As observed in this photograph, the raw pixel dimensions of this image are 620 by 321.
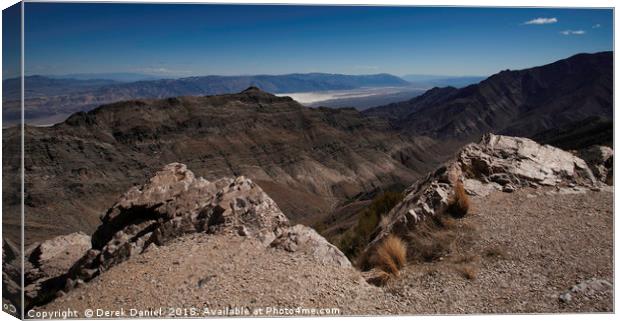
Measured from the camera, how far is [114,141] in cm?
6275

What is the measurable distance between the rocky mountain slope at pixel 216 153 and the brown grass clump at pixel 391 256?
3154 cm

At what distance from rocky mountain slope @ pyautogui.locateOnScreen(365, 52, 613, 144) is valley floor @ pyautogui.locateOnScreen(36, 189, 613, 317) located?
110523mm

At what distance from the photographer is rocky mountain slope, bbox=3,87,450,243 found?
49469 mm

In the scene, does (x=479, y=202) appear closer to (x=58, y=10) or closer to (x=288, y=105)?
(x=58, y=10)

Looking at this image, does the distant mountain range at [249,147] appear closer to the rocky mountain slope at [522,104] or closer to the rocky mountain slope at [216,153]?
the rocky mountain slope at [216,153]

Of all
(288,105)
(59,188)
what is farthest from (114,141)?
(288,105)

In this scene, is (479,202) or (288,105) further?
(288,105)

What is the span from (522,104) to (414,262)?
147m

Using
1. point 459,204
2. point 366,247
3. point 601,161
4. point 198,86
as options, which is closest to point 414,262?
point 366,247

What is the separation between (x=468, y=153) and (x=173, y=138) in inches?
2405

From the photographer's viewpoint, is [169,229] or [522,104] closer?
[169,229]

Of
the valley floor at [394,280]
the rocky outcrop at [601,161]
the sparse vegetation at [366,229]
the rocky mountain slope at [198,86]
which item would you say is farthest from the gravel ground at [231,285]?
the rocky mountain slope at [198,86]

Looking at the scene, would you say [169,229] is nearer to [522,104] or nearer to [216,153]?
[216,153]

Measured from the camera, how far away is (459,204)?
9.37 metres
